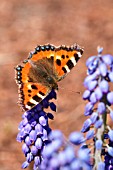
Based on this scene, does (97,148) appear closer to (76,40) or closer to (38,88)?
(38,88)

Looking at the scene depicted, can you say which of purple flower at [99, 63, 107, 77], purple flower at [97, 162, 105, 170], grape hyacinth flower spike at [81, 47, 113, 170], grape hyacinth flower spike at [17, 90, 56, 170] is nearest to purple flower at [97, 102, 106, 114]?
grape hyacinth flower spike at [81, 47, 113, 170]

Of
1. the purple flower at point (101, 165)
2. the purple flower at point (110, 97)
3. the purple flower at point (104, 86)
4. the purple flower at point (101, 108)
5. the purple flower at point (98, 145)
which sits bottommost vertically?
the purple flower at point (101, 165)

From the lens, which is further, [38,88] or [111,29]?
[111,29]

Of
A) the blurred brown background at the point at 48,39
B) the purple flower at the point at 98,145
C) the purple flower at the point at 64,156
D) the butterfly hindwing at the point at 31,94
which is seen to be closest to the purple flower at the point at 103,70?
the purple flower at the point at 98,145

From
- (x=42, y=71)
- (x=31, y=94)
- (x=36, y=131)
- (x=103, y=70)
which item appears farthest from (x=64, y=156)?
(x=42, y=71)

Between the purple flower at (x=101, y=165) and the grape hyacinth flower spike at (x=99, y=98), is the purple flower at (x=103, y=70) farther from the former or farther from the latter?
the purple flower at (x=101, y=165)

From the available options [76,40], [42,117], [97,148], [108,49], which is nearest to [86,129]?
[97,148]

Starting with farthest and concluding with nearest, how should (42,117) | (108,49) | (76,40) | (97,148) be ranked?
(76,40)
(108,49)
(42,117)
(97,148)

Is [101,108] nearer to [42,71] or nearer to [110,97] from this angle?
→ [110,97]
